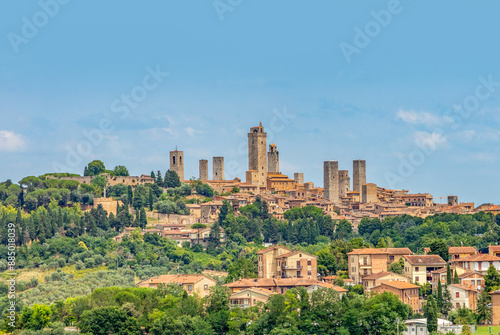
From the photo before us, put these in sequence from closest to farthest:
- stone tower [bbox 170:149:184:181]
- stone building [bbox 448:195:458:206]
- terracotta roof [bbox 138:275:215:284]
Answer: terracotta roof [bbox 138:275:215:284] → stone tower [bbox 170:149:184:181] → stone building [bbox 448:195:458:206]

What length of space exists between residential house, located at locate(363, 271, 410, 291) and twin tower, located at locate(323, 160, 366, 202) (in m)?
51.0

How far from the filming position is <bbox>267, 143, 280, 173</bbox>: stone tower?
4213 inches

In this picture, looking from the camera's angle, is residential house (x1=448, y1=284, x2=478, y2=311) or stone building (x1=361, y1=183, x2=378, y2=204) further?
stone building (x1=361, y1=183, x2=378, y2=204)

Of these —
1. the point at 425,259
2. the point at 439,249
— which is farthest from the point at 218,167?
the point at 425,259

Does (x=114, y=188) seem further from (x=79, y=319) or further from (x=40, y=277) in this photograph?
(x=79, y=319)

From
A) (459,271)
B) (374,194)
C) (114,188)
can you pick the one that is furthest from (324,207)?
(459,271)

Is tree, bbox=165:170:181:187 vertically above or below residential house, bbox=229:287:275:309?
above

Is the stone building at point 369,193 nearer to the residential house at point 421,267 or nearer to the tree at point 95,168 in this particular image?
the tree at point 95,168

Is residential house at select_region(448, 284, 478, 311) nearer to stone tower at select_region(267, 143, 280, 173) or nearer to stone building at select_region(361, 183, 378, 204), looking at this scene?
stone building at select_region(361, 183, 378, 204)

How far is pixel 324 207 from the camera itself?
3797 inches

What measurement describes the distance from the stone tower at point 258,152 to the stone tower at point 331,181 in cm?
607

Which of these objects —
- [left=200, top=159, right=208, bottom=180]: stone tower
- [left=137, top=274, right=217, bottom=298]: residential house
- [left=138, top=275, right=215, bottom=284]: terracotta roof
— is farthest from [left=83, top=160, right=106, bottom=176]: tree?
[left=137, top=274, right=217, bottom=298]: residential house

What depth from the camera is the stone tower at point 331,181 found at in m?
104

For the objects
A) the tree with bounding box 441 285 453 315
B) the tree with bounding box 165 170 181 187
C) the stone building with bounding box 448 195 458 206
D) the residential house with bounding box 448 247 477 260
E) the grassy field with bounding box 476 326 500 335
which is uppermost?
the tree with bounding box 165 170 181 187
